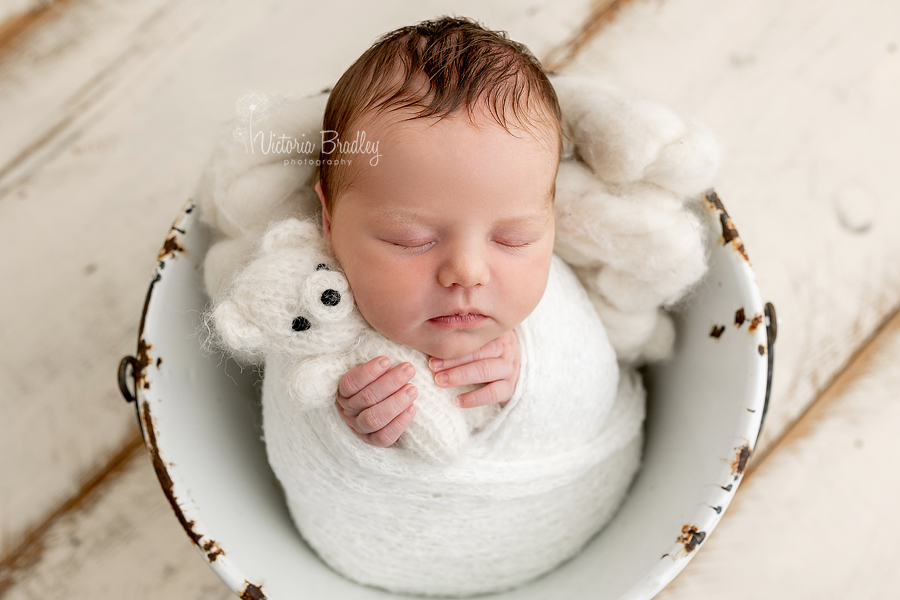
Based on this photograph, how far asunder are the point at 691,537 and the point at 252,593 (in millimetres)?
433

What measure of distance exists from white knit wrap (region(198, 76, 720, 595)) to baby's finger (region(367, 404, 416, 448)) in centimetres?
2

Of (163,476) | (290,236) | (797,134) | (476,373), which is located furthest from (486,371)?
(797,134)

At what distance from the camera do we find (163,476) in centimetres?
72

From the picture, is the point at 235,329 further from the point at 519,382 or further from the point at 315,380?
the point at 519,382

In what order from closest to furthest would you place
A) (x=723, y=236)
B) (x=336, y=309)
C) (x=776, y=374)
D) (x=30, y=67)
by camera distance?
1. (x=336, y=309)
2. (x=723, y=236)
3. (x=776, y=374)
4. (x=30, y=67)

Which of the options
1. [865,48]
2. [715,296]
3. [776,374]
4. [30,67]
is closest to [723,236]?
[715,296]

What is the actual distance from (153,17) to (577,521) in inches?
42.2

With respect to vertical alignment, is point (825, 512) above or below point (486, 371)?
below

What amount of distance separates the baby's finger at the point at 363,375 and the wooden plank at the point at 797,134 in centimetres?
67

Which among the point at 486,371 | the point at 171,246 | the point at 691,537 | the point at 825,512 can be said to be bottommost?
the point at 825,512

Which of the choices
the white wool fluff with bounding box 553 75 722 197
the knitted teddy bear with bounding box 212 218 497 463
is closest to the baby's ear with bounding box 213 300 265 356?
the knitted teddy bear with bounding box 212 218 497 463

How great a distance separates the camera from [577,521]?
84 cm

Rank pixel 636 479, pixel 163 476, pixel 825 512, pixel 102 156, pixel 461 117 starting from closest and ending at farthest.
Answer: pixel 461 117, pixel 163 476, pixel 636 479, pixel 825 512, pixel 102 156

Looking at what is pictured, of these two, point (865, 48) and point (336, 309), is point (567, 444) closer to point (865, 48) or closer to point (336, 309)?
point (336, 309)
